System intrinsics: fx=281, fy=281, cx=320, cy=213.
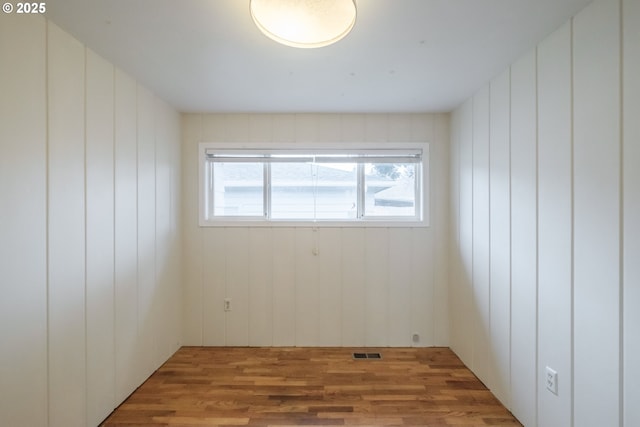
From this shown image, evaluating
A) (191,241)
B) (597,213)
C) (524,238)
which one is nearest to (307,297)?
(191,241)

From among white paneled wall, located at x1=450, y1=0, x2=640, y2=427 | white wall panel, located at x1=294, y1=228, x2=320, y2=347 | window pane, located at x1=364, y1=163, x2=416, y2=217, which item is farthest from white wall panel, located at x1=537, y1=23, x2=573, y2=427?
white wall panel, located at x1=294, y1=228, x2=320, y2=347

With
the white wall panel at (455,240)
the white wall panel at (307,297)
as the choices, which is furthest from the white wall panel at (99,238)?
the white wall panel at (455,240)

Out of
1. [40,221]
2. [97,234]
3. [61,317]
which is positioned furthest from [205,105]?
[61,317]

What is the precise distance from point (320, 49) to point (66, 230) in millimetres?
1854

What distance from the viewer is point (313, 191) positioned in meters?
3.01

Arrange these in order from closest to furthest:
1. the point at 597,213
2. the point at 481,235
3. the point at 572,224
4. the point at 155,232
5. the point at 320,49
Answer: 1. the point at 597,213
2. the point at 572,224
3. the point at 320,49
4. the point at 481,235
5. the point at 155,232

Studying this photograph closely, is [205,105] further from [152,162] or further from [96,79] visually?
[96,79]

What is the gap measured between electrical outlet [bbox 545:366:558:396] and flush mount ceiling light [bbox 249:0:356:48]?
7.02ft

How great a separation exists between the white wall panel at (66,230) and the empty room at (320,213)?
0.04ft

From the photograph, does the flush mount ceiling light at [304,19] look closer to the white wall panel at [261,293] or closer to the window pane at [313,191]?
the window pane at [313,191]

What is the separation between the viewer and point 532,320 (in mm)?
1774

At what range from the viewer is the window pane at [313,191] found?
3002 millimetres

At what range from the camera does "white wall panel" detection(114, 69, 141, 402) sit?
6.66ft

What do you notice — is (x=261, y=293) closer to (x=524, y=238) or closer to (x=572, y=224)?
(x=524, y=238)
